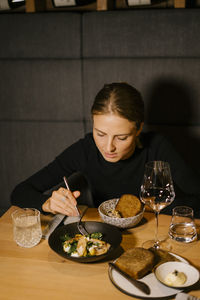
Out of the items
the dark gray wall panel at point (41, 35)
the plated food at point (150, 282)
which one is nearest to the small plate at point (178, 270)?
the plated food at point (150, 282)

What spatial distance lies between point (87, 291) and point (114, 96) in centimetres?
86

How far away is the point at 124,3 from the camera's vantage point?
2.23 m

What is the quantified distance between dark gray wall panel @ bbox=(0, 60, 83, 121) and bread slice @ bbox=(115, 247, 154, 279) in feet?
4.38

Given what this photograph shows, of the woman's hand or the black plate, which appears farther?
the woman's hand

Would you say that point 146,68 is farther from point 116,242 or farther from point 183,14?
point 116,242

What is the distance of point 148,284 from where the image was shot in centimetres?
92

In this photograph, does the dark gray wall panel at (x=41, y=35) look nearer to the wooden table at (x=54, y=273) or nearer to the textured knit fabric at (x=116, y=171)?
the textured knit fabric at (x=116, y=171)

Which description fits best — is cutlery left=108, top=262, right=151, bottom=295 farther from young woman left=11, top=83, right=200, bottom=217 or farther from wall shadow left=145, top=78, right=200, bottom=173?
wall shadow left=145, top=78, right=200, bottom=173

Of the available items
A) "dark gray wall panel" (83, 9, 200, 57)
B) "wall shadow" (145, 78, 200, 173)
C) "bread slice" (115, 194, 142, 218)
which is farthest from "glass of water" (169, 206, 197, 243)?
"dark gray wall panel" (83, 9, 200, 57)

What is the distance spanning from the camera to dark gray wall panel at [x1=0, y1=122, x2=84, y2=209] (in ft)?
7.38

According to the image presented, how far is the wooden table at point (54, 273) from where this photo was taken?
2.95ft

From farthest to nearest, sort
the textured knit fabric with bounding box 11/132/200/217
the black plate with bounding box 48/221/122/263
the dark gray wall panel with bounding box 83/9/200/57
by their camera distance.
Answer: the dark gray wall panel with bounding box 83/9/200/57, the textured knit fabric with bounding box 11/132/200/217, the black plate with bounding box 48/221/122/263

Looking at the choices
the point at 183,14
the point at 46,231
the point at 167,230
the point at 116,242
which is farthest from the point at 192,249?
the point at 183,14

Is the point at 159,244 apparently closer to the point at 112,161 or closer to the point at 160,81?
the point at 112,161
